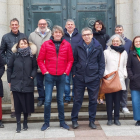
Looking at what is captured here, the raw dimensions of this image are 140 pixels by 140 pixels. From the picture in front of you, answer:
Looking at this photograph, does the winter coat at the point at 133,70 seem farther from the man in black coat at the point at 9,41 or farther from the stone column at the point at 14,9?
the stone column at the point at 14,9

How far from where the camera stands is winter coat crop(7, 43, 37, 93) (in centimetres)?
648

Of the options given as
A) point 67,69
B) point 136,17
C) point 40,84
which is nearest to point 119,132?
point 67,69

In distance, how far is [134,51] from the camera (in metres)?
6.96

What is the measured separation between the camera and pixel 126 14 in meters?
9.07

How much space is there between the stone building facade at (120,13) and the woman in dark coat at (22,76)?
7.14 ft

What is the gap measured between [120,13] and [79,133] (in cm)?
395

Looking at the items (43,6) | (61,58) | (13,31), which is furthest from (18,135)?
(43,6)

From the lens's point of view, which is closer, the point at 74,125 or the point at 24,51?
the point at 24,51

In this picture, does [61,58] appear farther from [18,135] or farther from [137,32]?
[137,32]

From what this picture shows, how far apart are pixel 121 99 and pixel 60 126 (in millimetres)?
1612

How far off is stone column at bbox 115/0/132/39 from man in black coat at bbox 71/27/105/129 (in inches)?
101

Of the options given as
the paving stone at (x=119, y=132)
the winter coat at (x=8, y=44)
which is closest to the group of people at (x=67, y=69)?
the paving stone at (x=119, y=132)

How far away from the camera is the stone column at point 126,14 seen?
9.05 m

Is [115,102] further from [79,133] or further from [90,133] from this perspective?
[79,133]
